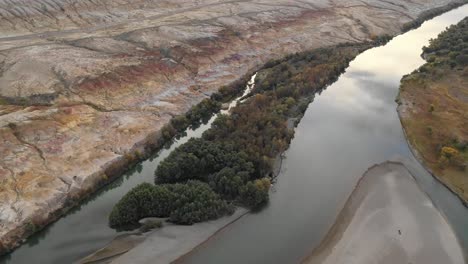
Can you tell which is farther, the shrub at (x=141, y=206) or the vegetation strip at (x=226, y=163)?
the vegetation strip at (x=226, y=163)

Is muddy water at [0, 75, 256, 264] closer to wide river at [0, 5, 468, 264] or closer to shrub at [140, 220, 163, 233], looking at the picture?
wide river at [0, 5, 468, 264]

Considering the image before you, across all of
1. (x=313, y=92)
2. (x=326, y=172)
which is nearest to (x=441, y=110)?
(x=313, y=92)

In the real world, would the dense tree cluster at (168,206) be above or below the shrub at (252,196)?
above

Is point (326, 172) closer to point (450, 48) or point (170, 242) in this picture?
point (170, 242)

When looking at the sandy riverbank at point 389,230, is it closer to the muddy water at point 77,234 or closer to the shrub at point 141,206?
the shrub at point 141,206

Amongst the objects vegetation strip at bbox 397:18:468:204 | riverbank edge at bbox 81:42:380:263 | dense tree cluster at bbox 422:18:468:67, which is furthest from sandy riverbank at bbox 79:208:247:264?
dense tree cluster at bbox 422:18:468:67

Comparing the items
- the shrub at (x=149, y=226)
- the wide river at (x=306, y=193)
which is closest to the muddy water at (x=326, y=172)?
the wide river at (x=306, y=193)
